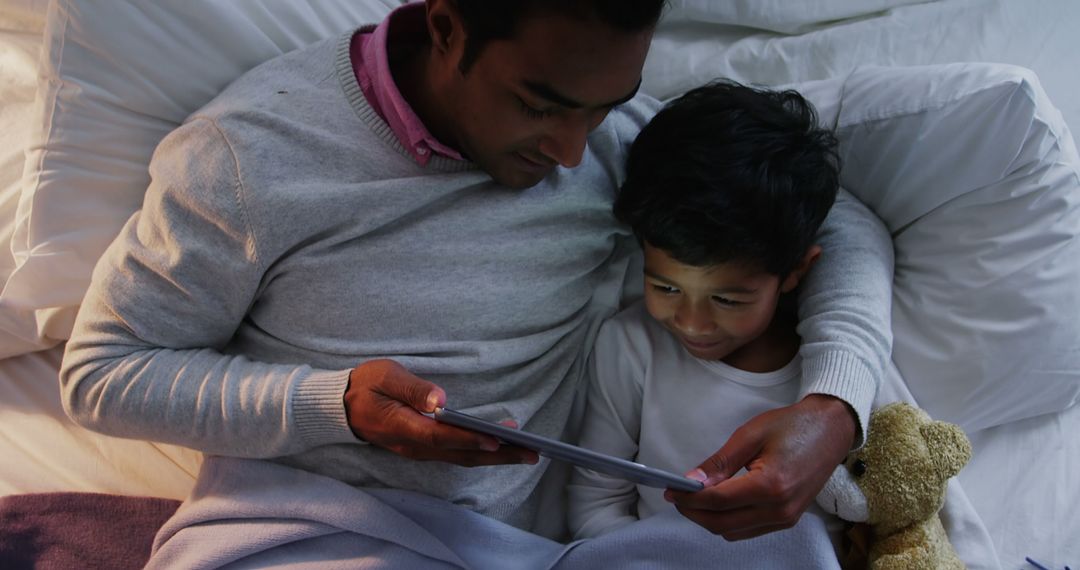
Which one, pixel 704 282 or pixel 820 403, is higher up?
pixel 704 282

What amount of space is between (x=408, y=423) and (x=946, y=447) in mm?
615

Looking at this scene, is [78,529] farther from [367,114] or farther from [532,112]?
[532,112]

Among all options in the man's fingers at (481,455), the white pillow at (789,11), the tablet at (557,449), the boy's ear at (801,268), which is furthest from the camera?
the white pillow at (789,11)

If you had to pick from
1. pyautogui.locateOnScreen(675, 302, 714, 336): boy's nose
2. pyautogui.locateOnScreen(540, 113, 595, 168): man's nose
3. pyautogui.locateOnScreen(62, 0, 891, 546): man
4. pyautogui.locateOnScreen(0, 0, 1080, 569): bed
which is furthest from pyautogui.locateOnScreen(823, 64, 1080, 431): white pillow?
pyautogui.locateOnScreen(540, 113, 595, 168): man's nose

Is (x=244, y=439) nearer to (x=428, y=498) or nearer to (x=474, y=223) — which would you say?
(x=428, y=498)

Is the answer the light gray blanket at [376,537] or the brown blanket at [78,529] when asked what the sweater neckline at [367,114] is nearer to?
the light gray blanket at [376,537]

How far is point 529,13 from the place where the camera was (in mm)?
866

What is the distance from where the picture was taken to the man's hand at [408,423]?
34.6 inches

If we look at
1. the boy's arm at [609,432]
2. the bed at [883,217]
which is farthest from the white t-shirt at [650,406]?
the bed at [883,217]

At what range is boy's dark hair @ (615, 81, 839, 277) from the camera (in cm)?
100

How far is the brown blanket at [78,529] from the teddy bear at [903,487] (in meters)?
0.90

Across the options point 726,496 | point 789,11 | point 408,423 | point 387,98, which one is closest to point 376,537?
point 408,423

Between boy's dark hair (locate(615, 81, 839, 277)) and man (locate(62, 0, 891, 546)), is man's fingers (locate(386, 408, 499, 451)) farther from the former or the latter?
boy's dark hair (locate(615, 81, 839, 277))

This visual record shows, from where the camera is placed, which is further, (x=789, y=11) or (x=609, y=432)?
(x=789, y=11)
